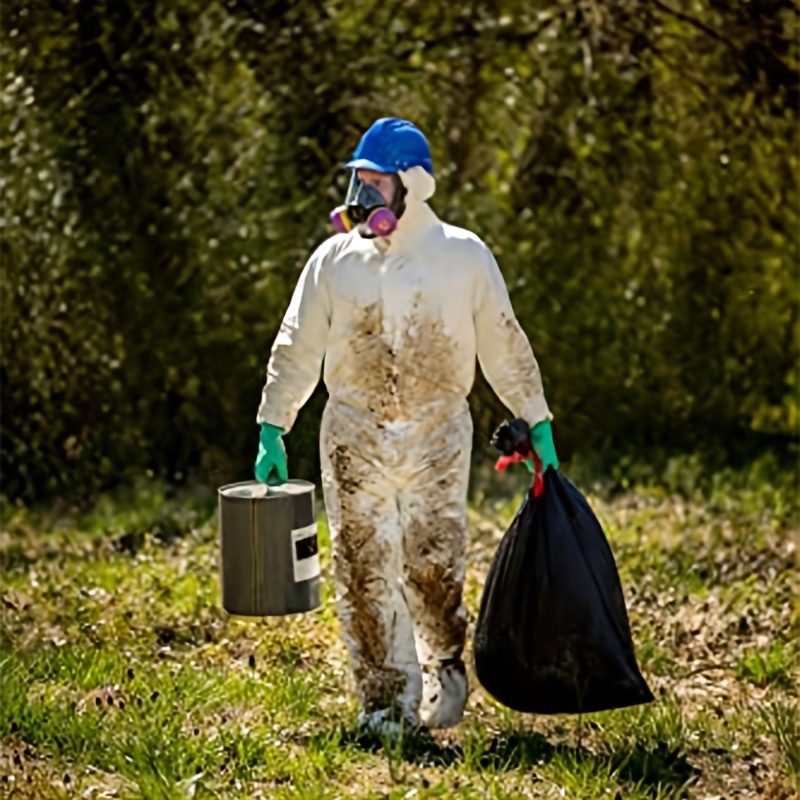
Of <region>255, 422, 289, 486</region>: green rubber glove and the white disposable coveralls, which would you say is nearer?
the white disposable coveralls

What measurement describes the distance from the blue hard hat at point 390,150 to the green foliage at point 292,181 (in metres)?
3.81

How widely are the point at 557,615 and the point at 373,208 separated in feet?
4.42

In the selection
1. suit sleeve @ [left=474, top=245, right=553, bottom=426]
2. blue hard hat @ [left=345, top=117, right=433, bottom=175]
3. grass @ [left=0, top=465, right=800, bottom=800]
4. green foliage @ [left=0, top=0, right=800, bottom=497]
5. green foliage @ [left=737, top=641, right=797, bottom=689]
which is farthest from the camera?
green foliage @ [left=0, top=0, right=800, bottom=497]

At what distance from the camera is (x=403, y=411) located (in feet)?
16.7

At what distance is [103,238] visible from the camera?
890cm

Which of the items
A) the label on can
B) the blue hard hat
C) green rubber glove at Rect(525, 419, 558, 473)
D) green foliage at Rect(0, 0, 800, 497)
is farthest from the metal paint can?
green foliage at Rect(0, 0, 800, 497)

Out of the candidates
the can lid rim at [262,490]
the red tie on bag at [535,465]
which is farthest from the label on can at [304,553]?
the red tie on bag at [535,465]

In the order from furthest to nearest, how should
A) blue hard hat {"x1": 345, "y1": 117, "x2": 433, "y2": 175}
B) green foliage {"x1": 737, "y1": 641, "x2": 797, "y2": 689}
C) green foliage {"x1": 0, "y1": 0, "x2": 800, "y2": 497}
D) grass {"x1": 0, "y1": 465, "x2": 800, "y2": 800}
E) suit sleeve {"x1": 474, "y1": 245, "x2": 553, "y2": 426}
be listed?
1. green foliage {"x1": 0, "y1": 0, "x2": 800, "y2": 497}
2. green foliage {"x1": 737, "y1": 641, "x2": 797, "y2": 689}
3. suit sleeve {"x1": 474, "y1": 245, "x2": 553, "y2": 426}
4. blue hard hat {"x1": 345, "y1": 117, "x2": 433, "y2": 175}
5. grass {"x1": 0, "y1": 465, "x2": 800, "y2": 800}

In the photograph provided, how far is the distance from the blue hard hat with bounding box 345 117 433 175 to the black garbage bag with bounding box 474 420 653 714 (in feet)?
2.80

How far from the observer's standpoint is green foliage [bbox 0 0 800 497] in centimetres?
877

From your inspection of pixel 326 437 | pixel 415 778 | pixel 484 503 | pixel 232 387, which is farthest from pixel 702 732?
pixel 232 387

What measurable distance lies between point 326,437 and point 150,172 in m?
4.16

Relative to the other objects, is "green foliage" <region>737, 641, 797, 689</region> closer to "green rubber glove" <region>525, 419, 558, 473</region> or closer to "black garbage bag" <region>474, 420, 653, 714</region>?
"black garbage bag" <region>474, 420, 653, 714</region>

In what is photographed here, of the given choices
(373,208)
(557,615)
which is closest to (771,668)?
(557,615)
